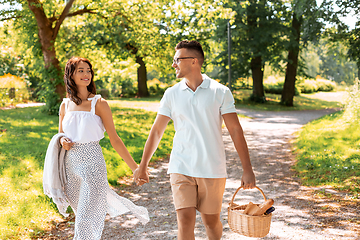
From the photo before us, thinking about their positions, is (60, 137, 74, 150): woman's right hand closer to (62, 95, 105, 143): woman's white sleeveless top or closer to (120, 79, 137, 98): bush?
(62, 95, 105, 143): woman's white sleeveless top

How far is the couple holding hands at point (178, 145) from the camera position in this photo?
2.99 metres

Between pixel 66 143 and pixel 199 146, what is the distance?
1.25 metres

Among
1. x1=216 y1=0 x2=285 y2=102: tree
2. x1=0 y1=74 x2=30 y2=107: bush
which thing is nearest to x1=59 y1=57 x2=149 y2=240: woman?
x1=0 y1=74 x2=30 y2=107: bush

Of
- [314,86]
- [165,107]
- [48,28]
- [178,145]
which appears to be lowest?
[314,86]

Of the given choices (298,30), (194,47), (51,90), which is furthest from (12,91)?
(194,47)

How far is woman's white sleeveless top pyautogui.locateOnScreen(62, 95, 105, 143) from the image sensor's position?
3309 mm

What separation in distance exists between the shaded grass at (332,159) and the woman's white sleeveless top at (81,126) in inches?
182

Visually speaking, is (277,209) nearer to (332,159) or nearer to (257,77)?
(332,159)

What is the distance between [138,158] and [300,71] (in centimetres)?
2475

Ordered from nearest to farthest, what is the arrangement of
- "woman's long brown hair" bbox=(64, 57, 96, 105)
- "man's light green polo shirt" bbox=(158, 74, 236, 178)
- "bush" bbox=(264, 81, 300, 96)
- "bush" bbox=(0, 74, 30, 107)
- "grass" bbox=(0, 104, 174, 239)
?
"man's light green polo shirt" bbox=(158, 74, 236, 178)
"woman's long brown hair" bbox=(64, 57, 96, 105)
"grass" bbox=(0, 104, 174, 239)
"bush" bbox=(0, 74, 30, 107)
"bush" bbox=(264, 81, 300, 96)

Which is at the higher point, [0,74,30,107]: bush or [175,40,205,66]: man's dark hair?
[175,40,205,66]: man's dark hair

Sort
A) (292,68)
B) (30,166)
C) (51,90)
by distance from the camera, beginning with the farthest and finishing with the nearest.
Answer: (292,68)
(51,90)
(30,166)

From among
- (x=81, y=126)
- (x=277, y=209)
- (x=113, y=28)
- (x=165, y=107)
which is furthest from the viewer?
(x=113, y=28)

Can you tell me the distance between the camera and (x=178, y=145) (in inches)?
121
